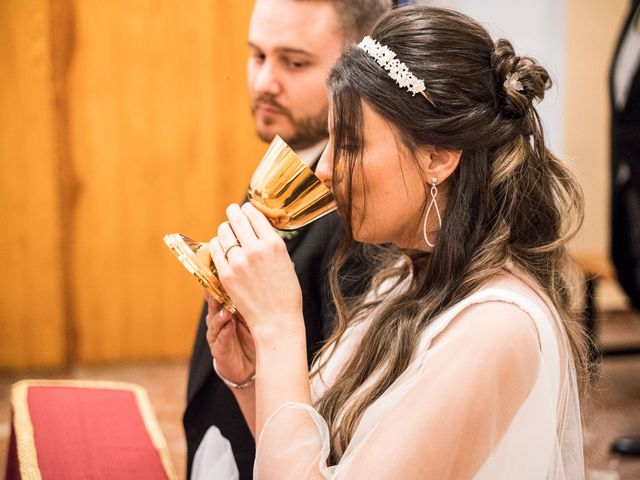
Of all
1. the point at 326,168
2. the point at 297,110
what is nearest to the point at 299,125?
the point at 297,110

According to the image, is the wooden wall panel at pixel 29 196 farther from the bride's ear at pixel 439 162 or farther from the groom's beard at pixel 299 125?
the bride's ear at pixel 439 162

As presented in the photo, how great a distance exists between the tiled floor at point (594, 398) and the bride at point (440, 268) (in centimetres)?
178

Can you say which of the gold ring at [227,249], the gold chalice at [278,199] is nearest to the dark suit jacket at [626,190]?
the gold chalice at [278,199]

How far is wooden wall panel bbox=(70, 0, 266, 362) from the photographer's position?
383 cm

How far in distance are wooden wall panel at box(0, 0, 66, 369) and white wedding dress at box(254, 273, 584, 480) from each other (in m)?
2.87

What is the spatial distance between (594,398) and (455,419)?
2.45 metres

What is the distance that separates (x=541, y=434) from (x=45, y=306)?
10.3 feet

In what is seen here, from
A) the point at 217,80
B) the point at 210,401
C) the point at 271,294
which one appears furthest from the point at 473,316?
the point at 217,80

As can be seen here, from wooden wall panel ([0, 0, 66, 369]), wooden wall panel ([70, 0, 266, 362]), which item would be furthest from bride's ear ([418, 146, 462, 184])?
wooden wall panel ([0, 0, 66, 369])

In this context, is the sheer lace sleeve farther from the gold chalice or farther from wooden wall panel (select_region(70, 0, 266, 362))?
wooden wall panel (select_region(70, 0, 266, 362))

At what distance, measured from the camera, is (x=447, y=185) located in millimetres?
1429

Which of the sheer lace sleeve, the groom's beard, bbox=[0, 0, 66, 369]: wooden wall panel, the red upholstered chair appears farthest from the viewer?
bbox=[0, 0, 66, 369]: wooden wall panel

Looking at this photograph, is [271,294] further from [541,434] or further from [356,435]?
[541,434]

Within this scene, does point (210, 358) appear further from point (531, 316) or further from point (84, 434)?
point (531, 316)
